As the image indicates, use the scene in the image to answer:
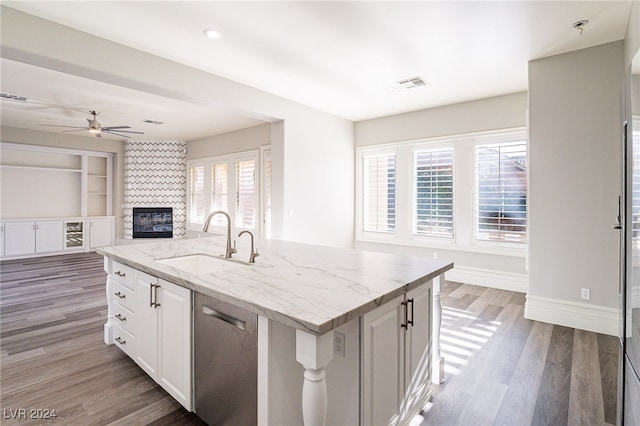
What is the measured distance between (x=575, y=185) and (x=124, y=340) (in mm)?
4333

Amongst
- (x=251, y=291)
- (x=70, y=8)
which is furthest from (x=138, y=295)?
(x=70, y=8)

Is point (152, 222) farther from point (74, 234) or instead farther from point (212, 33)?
point (212, 33)

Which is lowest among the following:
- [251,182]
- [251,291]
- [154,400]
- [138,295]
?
[154,400]

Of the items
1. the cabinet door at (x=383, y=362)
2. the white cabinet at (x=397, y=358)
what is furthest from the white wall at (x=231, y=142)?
the cabinet door at (x=383, y=362)

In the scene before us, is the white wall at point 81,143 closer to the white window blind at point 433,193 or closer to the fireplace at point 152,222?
the fireplace at point 152,222

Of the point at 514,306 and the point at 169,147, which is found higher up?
the point at 169,147

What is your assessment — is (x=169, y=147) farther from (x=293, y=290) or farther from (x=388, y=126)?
(x=293, y=290)

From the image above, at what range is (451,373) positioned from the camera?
2387 mm

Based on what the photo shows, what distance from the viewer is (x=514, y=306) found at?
3.88 meters

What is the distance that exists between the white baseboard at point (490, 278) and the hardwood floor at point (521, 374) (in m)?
1.03

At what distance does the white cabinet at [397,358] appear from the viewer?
147cm

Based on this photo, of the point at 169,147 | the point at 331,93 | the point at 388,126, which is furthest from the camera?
the point at 169,147

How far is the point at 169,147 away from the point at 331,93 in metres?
5.22

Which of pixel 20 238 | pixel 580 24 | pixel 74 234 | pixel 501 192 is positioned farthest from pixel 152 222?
pixel 580 24
